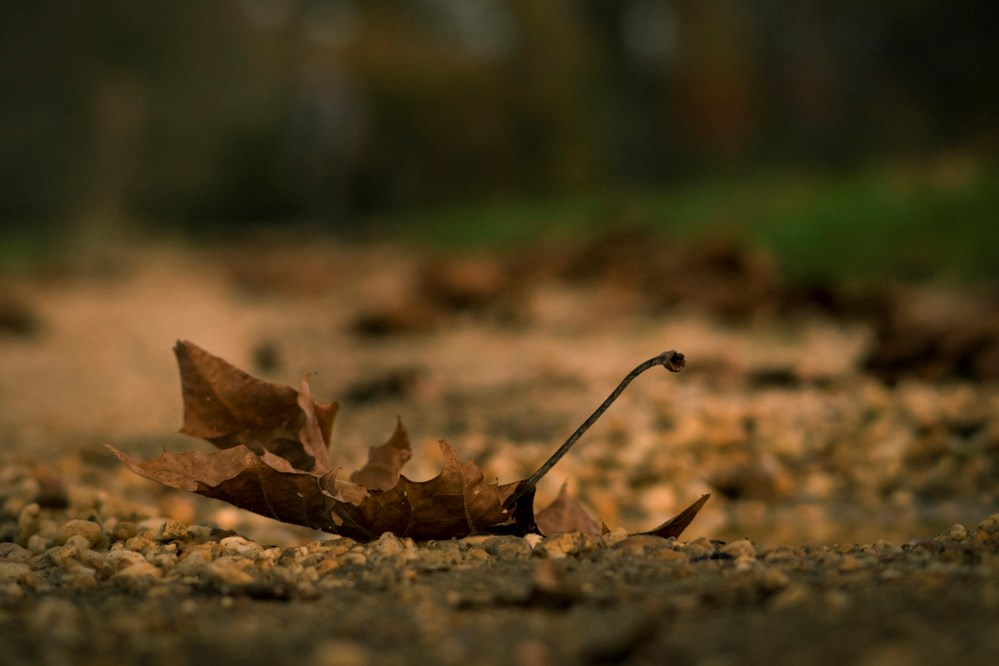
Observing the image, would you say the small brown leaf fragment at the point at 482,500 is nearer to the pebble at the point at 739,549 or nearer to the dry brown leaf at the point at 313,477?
the dry brown leaf at the point at 313,477

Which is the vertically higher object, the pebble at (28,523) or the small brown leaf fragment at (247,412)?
the small brown leaf fragment at (247,412)

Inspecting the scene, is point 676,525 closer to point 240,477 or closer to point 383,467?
point 383,467

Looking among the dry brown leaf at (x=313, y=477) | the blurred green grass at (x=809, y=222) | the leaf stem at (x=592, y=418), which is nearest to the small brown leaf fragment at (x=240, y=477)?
the dry brown leaf at (x=313, y=477)

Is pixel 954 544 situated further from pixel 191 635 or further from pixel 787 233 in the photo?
pixel 787 233

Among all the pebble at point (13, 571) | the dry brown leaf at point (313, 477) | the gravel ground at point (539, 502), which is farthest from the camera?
the dry brown leaf at point (313, 477)

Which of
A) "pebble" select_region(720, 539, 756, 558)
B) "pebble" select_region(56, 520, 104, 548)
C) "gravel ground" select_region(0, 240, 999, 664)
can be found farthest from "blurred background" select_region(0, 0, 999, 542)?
"pebble" select_region(720, 539, 756, 558)

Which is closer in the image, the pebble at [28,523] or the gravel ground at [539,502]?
the gravel ground at [539,502]

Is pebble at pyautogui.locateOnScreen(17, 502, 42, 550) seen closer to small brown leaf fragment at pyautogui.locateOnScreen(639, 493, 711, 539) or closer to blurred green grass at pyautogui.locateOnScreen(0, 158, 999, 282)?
small brown leaf fragment at pyautogui.locateOnScreen(639, 493, 711, 539)
